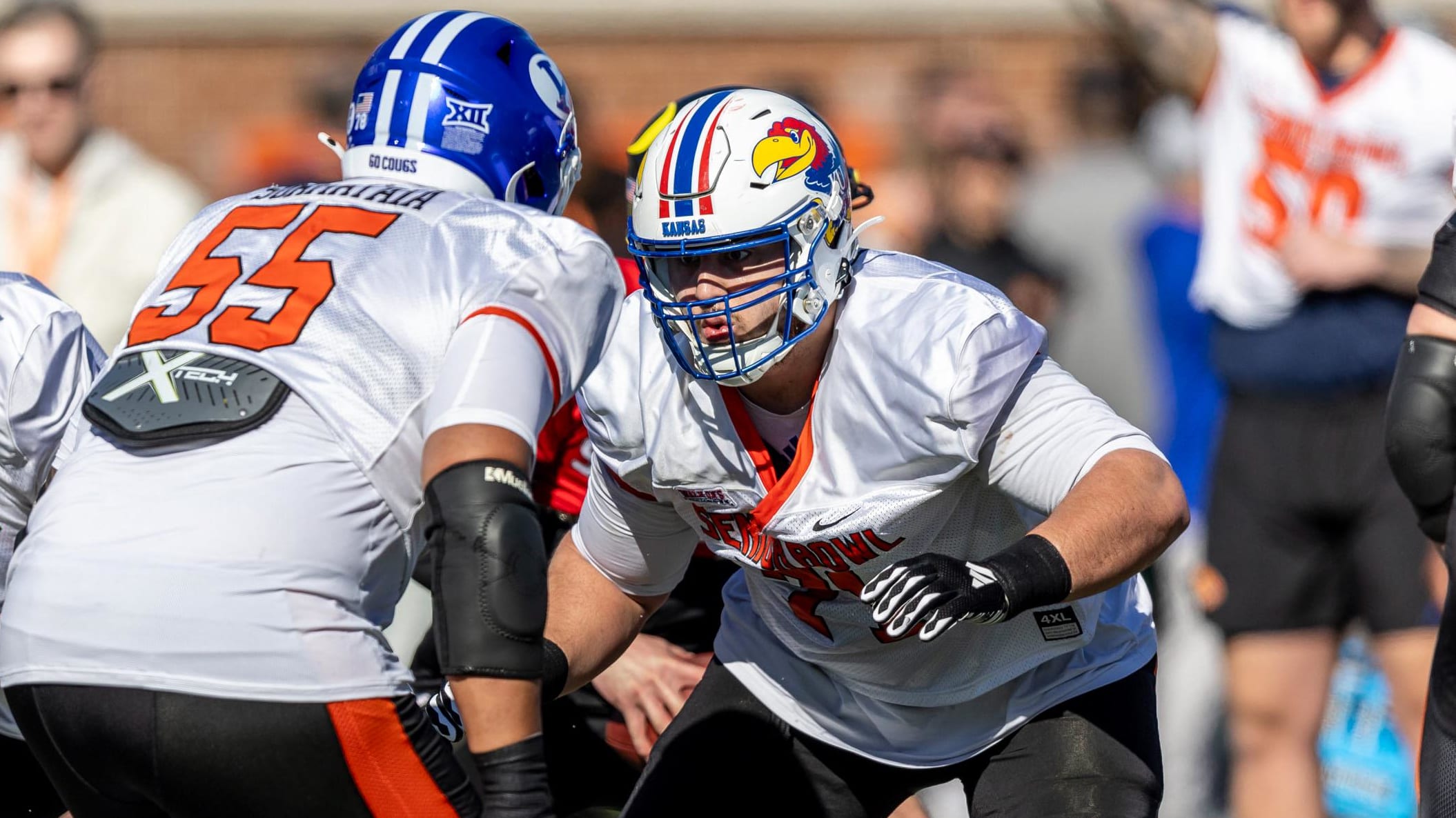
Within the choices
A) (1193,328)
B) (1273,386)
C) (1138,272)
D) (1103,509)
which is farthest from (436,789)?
(1138,272)

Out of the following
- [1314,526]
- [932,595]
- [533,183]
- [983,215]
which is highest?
[533,183]

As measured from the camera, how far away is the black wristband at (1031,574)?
2777mm

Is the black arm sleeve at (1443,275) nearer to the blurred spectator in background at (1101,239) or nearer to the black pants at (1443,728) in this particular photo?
the black pants at (1443,728)

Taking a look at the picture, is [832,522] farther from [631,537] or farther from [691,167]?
[691,167]

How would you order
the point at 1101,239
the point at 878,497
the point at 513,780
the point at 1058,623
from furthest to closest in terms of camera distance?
the point at 1101,239
the point at 1058,623
the point at 878,497
the point at 513,780

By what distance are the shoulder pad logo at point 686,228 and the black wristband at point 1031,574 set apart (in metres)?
0.77

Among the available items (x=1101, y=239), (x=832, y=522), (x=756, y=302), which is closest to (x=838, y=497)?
(x=832, y=522)

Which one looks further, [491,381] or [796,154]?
[796,154]

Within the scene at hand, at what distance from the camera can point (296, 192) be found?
3.12 metres

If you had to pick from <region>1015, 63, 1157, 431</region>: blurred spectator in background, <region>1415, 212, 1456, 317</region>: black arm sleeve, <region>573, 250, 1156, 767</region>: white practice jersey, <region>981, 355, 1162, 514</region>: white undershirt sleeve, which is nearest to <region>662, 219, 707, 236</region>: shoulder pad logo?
<region>573, 250, 1156, 767</region>: white practice jersey

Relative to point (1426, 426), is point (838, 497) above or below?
above

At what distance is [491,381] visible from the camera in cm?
279

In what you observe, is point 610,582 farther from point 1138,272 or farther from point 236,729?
point 1138,272

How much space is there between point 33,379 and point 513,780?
1.19 m
